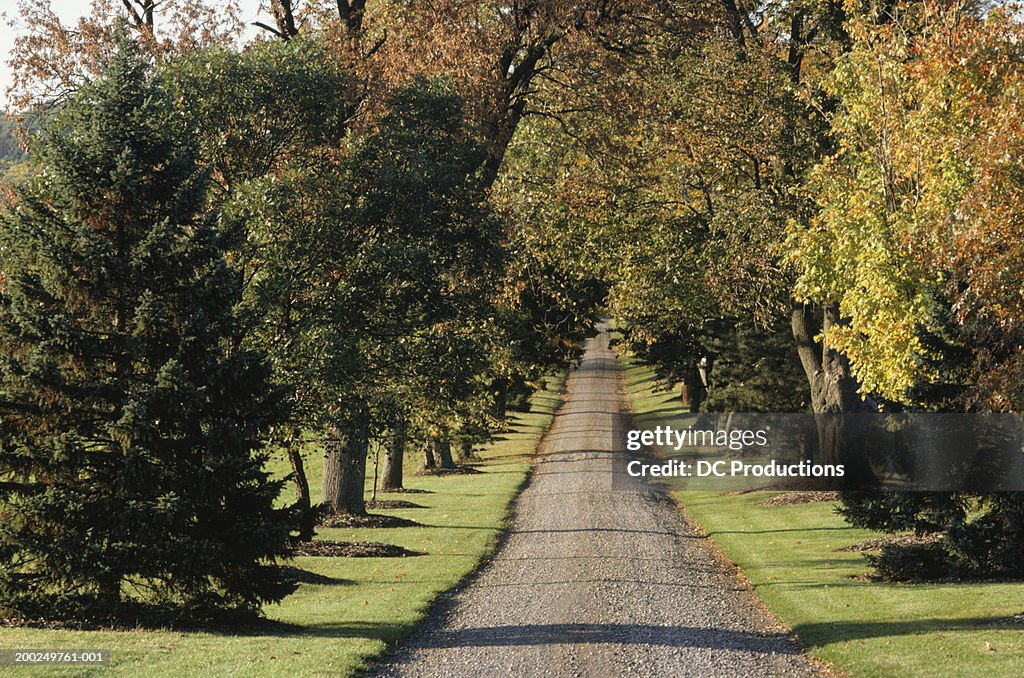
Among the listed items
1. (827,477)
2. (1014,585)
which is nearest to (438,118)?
(1014,585)

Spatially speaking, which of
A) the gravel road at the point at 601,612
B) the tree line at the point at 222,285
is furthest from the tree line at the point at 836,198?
the tree line at the point at 222,285

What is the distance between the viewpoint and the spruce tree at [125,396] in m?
13.0

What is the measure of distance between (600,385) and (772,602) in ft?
255

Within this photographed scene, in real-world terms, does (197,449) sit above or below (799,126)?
below

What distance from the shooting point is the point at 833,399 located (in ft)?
98.7

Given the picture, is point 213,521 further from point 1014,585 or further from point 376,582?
point 1014,585

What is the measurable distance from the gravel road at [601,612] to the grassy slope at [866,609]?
0.50 metres

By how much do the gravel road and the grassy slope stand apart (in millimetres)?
498

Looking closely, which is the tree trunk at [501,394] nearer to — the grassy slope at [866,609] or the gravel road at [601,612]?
the gravel road at [601,612]

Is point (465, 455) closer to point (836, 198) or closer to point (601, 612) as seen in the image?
point (836, 198)

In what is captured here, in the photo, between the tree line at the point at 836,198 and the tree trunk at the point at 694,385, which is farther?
the tree trunk at the point at 694,385

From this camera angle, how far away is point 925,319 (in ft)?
57.2

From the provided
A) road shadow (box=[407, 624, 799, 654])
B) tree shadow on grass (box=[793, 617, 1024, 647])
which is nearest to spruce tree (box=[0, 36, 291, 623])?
road shadow (box=[407, 624, 799, 654])

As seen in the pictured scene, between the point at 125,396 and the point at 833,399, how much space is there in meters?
21.4
